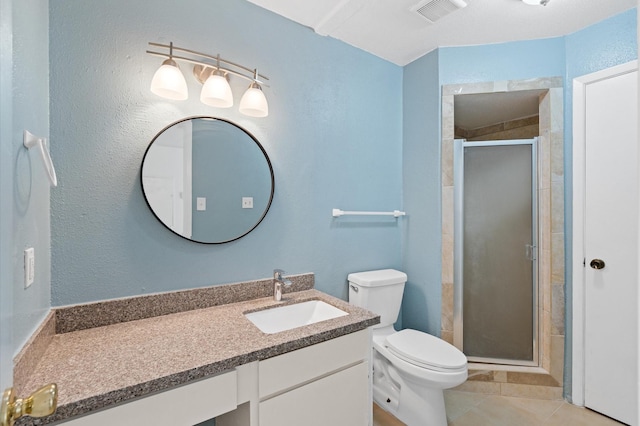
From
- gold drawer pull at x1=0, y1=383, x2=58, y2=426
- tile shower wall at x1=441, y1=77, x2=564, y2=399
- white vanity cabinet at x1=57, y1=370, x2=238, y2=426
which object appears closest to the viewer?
gold drawer pull at x1=0, y1=383, x2=58, y2=426

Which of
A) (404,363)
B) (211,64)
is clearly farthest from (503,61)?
(404,363)

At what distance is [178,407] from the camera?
871mm

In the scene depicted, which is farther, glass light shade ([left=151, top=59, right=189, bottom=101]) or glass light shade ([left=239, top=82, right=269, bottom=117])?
glass light shade ([left=239, top=82, right=269, bottom=117])

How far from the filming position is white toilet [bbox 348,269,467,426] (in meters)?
1.56

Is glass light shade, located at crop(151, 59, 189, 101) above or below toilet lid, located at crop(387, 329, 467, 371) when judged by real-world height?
above

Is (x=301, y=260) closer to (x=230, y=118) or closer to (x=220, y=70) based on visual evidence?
(x=230, y=118)

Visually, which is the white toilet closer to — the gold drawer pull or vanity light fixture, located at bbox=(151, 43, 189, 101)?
vanity light fixture, located at bbox=(151, 43, 189, 101)

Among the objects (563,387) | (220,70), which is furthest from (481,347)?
(220,70)

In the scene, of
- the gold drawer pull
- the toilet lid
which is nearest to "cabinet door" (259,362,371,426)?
the toilet lid

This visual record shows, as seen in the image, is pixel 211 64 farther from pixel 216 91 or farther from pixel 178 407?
pixel 178 407

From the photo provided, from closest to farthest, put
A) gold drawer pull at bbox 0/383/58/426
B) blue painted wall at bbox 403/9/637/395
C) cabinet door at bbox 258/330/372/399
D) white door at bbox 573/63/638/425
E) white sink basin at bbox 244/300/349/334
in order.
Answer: gold drawer pull at bbox 0/383/58/426
cabinet door at bbox 258/330/372/399
white sink basin at bbox 244/300/349/334
white door at bbox 573/63/638/425
blue painted wall at bbox 403/9/637/395

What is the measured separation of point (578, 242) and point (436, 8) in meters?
1.69

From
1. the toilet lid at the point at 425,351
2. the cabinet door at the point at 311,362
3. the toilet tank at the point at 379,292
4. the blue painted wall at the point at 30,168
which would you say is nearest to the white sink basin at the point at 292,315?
the cabinet door at the point at 311,362

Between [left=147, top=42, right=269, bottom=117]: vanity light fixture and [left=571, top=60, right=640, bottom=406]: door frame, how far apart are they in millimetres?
1961
